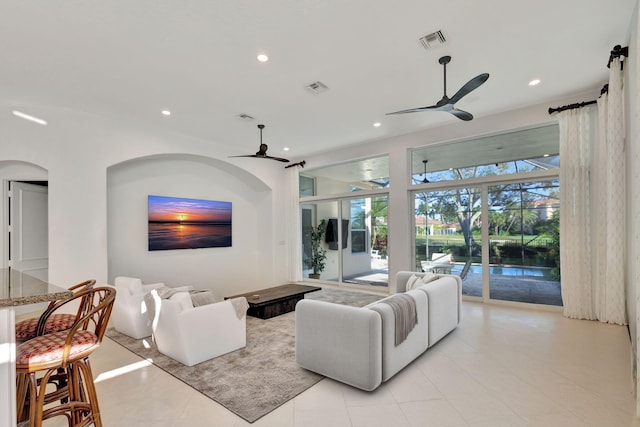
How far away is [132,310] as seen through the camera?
3.85 m

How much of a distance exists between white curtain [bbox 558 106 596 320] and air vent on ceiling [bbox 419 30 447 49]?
2.80m

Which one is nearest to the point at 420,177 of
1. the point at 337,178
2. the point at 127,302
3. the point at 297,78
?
the point at 337,178

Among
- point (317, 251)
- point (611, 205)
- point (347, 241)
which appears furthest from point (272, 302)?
point (611, 205)

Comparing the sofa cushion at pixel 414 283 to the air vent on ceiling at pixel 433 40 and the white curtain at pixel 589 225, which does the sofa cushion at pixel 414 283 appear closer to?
the white curtain at pixel 589 225

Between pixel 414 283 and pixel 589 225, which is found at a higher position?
pixel 589 225

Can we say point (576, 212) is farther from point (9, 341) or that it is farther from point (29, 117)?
point (29, 117)

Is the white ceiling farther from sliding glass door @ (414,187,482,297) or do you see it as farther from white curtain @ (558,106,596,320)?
sliding glass door @ (414,187,482,297)

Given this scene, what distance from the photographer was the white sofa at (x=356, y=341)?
8.20 ft

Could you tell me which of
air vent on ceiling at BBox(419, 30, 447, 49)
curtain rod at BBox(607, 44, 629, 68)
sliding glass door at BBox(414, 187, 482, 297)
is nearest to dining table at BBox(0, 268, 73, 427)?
air vent on ceiling at BBox(419, 30, 447, 49)

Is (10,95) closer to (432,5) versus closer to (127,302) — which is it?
(127,302)

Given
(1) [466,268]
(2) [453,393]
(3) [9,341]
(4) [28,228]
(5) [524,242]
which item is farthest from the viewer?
(1) [466,268]

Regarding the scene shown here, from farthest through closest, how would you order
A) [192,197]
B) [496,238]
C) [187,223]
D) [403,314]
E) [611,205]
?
[192,197]
[187,223]
[496,238]
[611,205]
[403,314]

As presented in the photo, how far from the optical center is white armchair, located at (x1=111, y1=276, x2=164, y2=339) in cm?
385

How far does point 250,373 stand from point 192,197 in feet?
14.6
